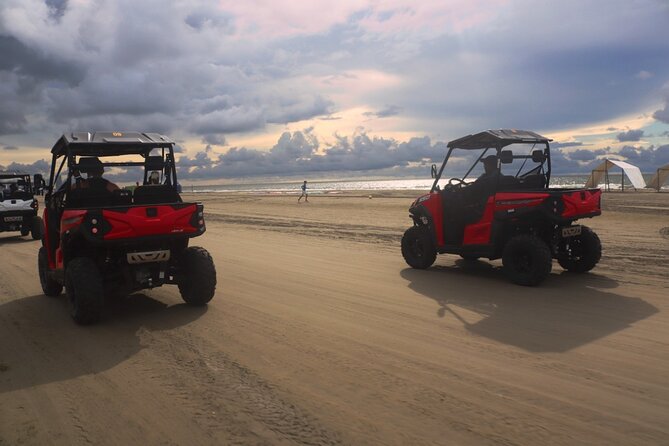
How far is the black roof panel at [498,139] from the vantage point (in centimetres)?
750

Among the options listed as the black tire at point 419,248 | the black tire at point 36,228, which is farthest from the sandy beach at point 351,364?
the black tire at point 36,228

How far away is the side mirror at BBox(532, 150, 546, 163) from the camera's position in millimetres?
7809

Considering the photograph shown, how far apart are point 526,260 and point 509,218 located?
657 millimetres

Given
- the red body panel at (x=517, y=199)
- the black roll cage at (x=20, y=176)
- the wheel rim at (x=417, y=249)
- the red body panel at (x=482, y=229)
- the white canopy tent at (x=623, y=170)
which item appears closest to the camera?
the red body panel at (x=517, y=199)

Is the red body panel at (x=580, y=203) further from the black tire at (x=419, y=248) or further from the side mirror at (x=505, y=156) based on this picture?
the black tire at (x=419, y=248)

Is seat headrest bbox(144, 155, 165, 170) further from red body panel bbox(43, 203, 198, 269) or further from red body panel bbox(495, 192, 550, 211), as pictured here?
red body panel bbox(495, 192, 550, 211)

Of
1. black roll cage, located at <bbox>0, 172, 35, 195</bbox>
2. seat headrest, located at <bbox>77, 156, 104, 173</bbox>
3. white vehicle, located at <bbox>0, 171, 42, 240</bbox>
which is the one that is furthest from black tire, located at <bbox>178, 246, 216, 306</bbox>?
black roll cage, located at <bbox>0, 172, 35, 195</bbox>

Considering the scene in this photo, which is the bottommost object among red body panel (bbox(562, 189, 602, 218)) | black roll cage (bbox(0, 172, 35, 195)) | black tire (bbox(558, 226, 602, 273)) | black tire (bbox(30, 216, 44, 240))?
black tire (bbox(558, 226, 602, 273))

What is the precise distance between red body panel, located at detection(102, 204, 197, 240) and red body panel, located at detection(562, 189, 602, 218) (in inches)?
201

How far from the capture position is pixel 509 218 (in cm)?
709

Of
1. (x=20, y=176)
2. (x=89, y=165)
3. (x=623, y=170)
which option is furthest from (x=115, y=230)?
(x=623, y=170)

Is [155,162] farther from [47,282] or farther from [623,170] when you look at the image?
[623,170]

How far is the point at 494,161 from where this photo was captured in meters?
7.62

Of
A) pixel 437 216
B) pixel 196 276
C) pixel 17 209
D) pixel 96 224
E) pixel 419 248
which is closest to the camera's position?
pixel 96 224
